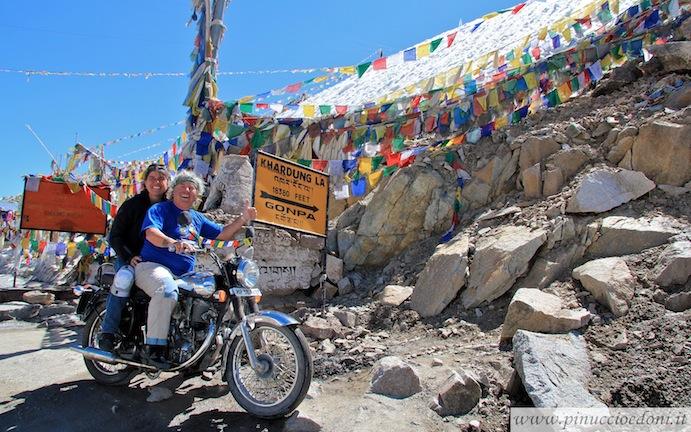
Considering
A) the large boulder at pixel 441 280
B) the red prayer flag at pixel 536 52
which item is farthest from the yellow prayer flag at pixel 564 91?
the large boulder at pixel 441 280

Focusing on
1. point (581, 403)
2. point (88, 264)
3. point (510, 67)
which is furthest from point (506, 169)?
point (88, 264)

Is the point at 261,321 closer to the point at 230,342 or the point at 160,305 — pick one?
the point at 230,342

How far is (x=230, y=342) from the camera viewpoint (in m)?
3.28

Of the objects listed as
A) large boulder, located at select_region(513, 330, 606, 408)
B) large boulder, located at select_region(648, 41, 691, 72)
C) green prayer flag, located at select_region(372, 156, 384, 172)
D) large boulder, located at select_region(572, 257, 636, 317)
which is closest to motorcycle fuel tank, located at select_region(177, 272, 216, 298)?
large boulder, located at select_region(513, 330, 606, 408)

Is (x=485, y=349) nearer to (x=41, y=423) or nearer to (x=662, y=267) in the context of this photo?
(x=662, y=267)

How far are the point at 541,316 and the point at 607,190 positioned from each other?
2661 millimetres

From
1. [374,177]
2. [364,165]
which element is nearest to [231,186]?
[364,165]

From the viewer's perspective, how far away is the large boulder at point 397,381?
3410 millimetres

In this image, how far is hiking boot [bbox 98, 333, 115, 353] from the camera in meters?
3.65

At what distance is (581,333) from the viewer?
3.88 metres

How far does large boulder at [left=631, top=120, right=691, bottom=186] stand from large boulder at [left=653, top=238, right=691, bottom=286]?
161 cm

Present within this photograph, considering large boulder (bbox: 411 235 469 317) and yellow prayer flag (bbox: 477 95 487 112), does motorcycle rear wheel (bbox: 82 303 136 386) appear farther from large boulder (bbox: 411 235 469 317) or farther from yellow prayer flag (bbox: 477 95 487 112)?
yellow prayer flag (bbox: 477 95 487 112)

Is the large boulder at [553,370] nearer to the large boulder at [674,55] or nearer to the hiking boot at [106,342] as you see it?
the hiking boot at [106,342]

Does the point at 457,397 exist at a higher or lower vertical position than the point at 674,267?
lower
